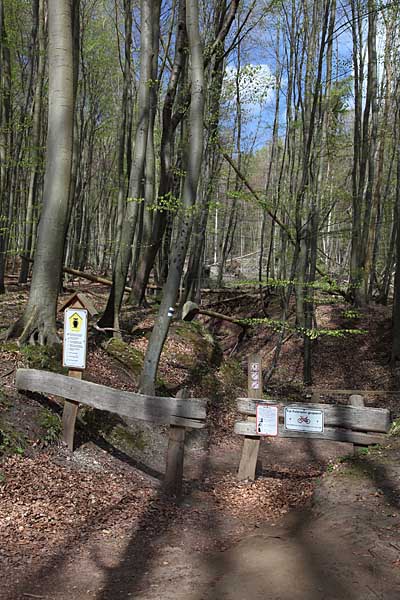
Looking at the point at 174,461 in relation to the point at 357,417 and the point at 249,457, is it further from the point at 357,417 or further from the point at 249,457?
the point at 357,417

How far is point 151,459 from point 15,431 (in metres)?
2.21

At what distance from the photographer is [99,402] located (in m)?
6.72

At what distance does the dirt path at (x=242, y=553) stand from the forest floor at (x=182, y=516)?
0.02 m

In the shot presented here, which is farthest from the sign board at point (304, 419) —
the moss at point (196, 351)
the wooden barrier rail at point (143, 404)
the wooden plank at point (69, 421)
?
the moss at point (196, 351)

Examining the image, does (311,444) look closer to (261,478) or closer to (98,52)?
(261,478)

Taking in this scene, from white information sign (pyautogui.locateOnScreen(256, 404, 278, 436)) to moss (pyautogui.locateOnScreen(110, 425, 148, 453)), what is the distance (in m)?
2.14

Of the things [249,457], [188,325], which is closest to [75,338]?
[249,457]

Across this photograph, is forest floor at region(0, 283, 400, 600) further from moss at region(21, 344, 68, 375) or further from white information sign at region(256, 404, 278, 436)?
white information sign at region(256, 404, 278, 436)

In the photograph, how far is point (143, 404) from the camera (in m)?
6.52

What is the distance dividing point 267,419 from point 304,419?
18.7 inches

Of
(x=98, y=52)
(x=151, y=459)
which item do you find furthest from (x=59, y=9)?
(x=98, y=52)

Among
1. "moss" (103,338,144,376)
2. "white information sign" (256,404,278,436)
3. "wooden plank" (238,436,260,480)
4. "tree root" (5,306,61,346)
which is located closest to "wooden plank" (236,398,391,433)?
"white information sign" (256,404,278,436)

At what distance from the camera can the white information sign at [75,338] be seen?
690cm

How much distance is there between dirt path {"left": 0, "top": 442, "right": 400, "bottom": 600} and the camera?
3654 mm
